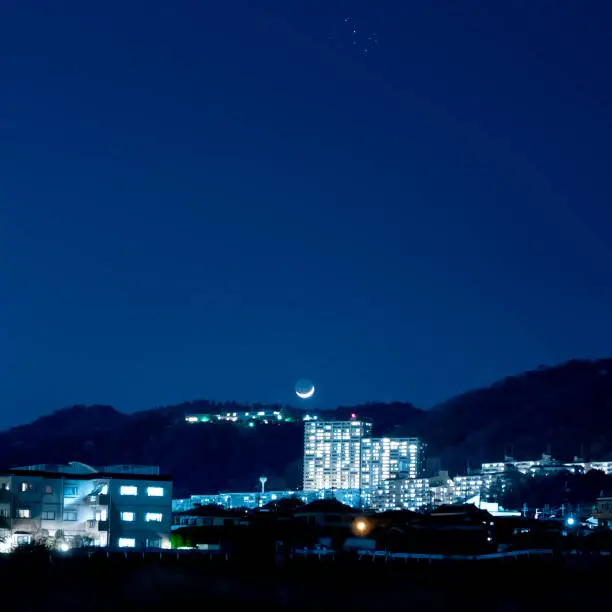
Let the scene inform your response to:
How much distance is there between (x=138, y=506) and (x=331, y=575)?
10.3 meters

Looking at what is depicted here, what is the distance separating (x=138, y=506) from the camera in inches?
1414

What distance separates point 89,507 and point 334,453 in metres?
80.0

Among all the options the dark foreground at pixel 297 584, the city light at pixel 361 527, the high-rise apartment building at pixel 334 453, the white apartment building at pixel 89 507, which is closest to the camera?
the dark foreground at pixel 297 584

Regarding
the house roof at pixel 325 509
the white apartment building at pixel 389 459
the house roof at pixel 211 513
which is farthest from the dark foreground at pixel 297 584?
the white apartment building at pixel 389 459

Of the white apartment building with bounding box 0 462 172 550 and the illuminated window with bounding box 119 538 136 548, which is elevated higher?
the white apartment building with bounding box 0 462 172 550

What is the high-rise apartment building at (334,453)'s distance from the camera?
368 ft

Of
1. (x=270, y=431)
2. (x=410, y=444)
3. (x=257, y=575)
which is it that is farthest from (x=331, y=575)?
(x=270, y=431)

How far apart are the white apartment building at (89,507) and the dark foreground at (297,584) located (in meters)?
4.91

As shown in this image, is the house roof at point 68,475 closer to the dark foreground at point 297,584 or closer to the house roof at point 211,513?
the house roof at point 211,513

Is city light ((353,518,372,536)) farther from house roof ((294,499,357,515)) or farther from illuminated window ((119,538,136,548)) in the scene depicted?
illuminated window ((119,538,136,548))

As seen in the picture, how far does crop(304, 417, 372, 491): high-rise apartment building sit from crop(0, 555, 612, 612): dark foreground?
267 feet

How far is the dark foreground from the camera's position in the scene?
21.6 meters

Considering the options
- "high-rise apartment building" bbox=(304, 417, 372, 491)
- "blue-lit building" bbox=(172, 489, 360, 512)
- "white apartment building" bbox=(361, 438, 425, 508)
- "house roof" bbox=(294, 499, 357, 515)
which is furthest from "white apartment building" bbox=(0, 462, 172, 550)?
"high-rise apartment building" bbox=(304, 417, 372, 491)

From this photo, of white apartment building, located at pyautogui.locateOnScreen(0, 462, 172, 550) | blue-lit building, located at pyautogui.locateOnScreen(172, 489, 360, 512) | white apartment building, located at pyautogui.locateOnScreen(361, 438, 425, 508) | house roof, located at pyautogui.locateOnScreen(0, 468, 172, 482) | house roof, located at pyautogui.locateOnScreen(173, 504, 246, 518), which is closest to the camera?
white apartment building, located at pyautogui.locateOnScreen(0, 462, 172, 550)
